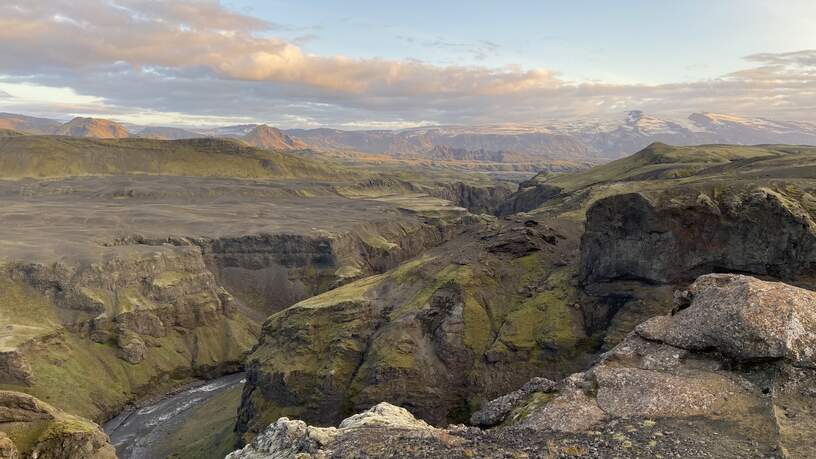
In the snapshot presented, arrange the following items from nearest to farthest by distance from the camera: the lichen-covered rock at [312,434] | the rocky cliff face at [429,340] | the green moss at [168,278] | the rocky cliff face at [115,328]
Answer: the lichen-covered rock at [312,434] → the rocky cliff face at [429,340] → the rocky cliff face at [115,328] → the green moss at [168,278]

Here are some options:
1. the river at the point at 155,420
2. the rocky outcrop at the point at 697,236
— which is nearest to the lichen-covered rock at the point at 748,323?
the rocky outcrop at the point at 697,236

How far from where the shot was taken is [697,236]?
280 feet

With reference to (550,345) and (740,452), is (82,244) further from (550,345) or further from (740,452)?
(740,452)

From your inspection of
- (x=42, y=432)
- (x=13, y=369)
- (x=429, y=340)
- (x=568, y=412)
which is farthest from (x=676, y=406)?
(x=13, y=369)

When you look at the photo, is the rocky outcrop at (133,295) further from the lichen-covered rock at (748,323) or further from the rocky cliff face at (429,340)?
the lichen-covered rock at (748,323)

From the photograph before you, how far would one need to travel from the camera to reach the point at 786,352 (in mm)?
35469

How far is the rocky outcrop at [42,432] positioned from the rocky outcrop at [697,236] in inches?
3427

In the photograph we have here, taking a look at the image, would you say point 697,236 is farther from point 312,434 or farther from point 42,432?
point 42,432

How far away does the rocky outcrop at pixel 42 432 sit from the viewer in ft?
160

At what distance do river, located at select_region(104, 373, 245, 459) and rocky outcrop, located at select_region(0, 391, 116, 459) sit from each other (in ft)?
201

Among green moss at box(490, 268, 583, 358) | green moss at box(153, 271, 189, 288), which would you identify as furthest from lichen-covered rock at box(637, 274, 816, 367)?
green moss at box(153, 271, 189, 288)

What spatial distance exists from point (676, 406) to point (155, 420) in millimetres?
128840

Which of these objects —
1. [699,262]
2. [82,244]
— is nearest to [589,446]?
[699,262]

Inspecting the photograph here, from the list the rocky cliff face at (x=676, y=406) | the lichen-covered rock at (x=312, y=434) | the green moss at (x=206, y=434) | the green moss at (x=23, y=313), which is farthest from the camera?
the green moss at (x=23, y=313)
